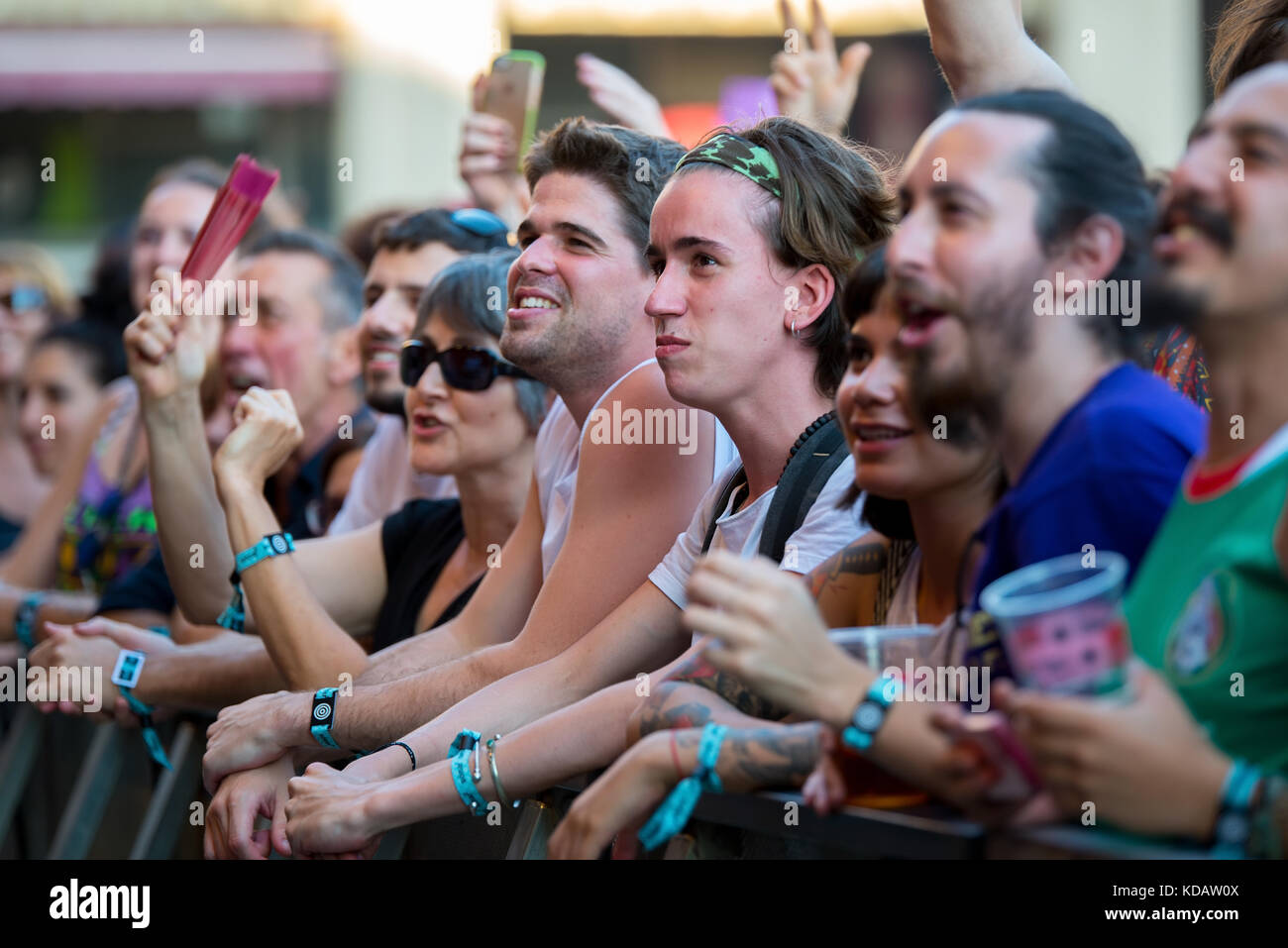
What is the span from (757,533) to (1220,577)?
4.46 ft

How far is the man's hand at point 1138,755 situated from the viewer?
158 centimetres

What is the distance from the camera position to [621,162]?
3.85 m

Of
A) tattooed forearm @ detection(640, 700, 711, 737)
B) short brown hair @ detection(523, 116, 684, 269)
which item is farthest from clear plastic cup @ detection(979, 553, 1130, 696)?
short brown hair @ detection(523, 116, 684, 269)

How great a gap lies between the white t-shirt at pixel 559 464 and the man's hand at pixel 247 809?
29.7 inches

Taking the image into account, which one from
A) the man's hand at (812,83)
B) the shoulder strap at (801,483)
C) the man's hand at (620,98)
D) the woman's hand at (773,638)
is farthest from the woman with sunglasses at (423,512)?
the woman's hand at (773,638)

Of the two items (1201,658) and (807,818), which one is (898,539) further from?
(1201,658)

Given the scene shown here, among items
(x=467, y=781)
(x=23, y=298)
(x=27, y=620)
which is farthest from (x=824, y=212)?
(x=23, y=298)

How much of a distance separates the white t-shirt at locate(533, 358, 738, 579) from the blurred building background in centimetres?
1095

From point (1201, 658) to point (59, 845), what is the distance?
12.8ft

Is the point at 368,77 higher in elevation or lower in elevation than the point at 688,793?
higher

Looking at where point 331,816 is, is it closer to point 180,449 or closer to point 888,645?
point 888,645

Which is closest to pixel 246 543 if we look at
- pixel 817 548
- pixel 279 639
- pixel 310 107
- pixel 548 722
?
pixel 279 639

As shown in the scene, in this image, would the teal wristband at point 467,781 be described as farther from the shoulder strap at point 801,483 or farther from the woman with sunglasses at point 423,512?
the woman with sunglasses at point 423,512

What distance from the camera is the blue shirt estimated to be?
6.15 ft
